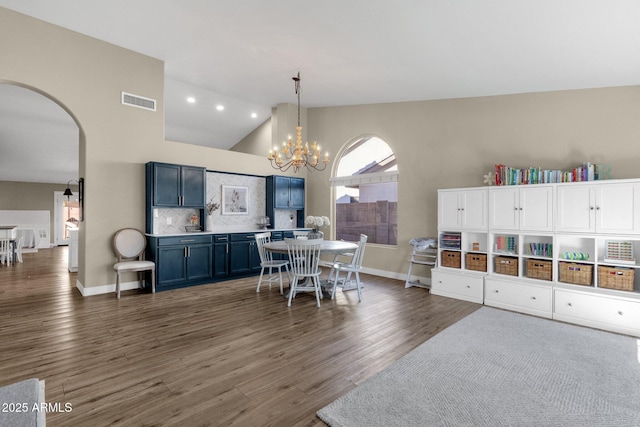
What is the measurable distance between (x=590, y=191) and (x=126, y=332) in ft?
17.8

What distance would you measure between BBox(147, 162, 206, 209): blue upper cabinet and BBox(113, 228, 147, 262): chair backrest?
0.56m

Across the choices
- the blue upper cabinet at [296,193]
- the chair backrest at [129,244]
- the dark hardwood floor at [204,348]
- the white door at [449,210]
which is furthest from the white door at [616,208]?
the chair backrest at [129,244]

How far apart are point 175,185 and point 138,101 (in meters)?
1.44

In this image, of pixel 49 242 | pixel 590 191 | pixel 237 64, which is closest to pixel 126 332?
pixel 237 64

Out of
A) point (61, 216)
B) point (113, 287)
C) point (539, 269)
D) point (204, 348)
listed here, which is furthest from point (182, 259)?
point (61, 216)

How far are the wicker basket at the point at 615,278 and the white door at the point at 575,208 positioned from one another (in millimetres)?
503

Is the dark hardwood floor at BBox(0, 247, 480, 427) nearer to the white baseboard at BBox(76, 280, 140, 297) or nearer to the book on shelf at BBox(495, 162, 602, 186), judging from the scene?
the white baseboard at BBox(76, 280, 140, 297)

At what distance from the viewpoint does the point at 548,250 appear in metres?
4.09

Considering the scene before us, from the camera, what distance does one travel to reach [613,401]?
216cm

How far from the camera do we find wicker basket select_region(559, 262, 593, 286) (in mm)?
3768

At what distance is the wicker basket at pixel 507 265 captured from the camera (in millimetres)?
4305

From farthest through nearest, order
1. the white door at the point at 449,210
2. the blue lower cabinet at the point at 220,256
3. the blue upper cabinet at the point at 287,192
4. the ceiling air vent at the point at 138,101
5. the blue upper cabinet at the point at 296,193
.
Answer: the blue upper cabinet at the point at 296,193
the blue upper cabinet at the point at 287,192
the blue lower cabinet at the point at 220,256
the ceiling air vent at the point at 138,101
the white door at the point at 449,210

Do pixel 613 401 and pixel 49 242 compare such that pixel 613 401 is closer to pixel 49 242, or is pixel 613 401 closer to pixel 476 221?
pixel 476 221

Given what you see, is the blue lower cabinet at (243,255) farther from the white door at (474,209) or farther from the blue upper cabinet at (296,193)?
the white door at (474,209)
